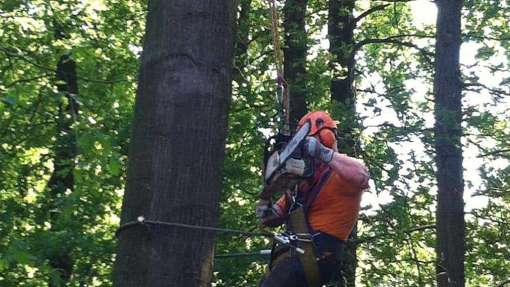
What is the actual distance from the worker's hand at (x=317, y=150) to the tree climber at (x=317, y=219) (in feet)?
0.41

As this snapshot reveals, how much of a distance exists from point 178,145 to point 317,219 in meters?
1.53

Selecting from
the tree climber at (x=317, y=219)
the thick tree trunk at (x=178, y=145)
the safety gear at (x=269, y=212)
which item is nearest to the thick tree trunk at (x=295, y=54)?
the safety gear at (x=269, y=212)

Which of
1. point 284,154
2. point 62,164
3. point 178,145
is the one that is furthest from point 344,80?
point 178,145

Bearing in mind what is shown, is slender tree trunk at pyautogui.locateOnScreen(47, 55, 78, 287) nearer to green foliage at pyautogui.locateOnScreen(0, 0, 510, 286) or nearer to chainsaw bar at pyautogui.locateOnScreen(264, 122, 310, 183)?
green foliage at pyautogui.locateOnScreen(0, 0, 510, 286)

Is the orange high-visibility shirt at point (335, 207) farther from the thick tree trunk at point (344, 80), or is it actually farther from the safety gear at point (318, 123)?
the thick tree trunk at point (344, 80)

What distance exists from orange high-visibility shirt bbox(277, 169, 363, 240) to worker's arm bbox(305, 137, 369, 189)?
0.47ft

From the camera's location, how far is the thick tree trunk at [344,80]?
8.73 m

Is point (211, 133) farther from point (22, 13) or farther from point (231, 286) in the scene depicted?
point (231, 286)

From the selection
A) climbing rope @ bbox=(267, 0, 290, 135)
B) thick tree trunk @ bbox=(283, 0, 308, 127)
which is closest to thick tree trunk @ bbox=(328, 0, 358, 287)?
thick tree trunk @ bbox=(283, 0, 308, 127)

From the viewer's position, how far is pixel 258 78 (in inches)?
385

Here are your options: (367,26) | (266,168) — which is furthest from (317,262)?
(367,26)

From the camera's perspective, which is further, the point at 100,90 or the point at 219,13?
the point at 100,90

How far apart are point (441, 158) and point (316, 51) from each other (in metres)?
2.27

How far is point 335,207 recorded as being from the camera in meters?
3.96
